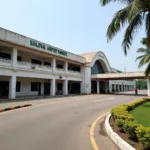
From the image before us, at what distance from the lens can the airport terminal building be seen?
24.0 m

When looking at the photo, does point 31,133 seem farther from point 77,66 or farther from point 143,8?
point 77,66

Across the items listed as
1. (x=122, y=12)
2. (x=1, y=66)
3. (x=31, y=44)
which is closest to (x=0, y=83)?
(x=1, y=66)

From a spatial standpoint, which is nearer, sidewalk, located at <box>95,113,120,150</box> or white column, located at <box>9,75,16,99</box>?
sidewalk, located at <box>95,113,120,150</box>

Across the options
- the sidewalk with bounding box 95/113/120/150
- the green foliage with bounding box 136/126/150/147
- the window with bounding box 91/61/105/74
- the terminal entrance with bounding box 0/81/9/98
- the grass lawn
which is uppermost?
the window with bounding box 91/61/105/74

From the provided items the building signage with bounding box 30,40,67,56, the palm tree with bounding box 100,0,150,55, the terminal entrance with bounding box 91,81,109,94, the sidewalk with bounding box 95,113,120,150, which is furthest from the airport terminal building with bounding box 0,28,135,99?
the sidewalk with bounding box 95,113,120,150

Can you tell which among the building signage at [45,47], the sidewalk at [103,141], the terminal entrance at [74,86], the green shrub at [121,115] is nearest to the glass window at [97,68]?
the terminal entrance at [74,86]

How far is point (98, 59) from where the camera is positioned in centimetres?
4797

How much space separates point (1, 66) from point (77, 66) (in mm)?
25128

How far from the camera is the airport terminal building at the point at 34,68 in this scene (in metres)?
24.0

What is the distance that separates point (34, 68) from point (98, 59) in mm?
23757

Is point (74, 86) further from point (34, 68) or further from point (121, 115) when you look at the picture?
point (121, 115)

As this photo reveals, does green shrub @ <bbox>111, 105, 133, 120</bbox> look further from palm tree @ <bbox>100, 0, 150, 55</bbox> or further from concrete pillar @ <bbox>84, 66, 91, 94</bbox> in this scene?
concrete pillar @ <bbox>84, 66, 91, 94</bbox>

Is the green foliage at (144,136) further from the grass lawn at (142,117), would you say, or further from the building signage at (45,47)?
the building signage at (45,47)

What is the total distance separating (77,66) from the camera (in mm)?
45781
